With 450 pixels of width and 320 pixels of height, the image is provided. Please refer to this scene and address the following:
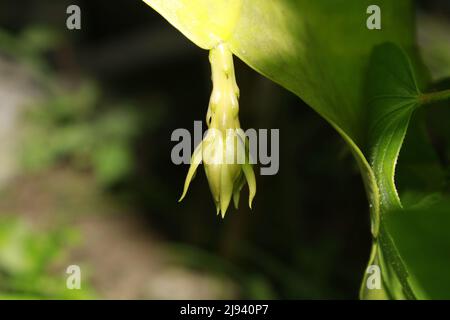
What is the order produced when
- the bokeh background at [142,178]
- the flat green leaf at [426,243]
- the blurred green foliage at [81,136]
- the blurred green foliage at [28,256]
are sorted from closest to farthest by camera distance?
the flat green leaf at [426,243], the blurred green foliage at [28,256], the bokeh background at [142,178], the blurred green foliage at [81,136]

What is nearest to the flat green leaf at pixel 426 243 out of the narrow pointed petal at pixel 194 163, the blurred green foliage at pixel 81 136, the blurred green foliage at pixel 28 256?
the narrow pointed petal at pixel 194 163

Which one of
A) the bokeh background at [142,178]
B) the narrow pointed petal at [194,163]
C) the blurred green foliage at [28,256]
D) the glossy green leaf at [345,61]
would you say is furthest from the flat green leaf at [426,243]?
the blurred green foliage at [28,256]

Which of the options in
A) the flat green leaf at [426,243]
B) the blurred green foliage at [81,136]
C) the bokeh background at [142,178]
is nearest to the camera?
the flat green leaf at [426,243]

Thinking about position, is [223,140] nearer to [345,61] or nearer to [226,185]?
[226,185]

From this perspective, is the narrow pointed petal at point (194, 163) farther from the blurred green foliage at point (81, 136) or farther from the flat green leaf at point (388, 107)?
the blurred green foliage at point (81, 136)

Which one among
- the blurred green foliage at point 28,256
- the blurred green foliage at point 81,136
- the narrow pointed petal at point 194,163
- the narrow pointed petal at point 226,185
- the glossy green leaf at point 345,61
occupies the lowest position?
the blurred green foliage at point 28,256

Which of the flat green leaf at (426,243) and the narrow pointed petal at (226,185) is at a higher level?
the narrow pointed petal at (226,185)

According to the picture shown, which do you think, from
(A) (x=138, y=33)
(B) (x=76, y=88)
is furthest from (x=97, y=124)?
(A) (x=138, y=33)

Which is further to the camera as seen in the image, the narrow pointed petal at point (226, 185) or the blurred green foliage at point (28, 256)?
the blurred green foliage at point (28, 256)
